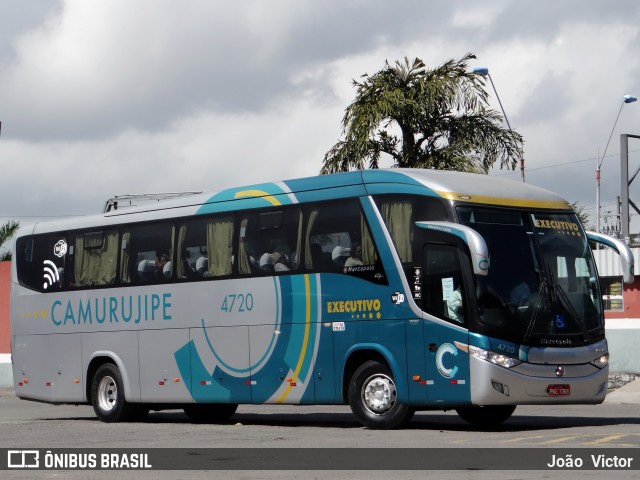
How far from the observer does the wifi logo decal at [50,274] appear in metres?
22.9

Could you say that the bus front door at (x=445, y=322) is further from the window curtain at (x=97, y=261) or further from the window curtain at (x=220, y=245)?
the window curtain at (x=97, y=261)

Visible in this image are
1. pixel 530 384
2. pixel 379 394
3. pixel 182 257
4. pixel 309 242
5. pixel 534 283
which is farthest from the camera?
pixel 182 257

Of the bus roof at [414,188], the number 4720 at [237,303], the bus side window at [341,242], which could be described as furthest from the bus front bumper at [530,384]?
the number 4720 at [237,303]

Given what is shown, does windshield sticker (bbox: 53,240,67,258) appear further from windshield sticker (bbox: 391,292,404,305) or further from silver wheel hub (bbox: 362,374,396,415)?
windshield sticker (bbox: 391,292,404,305)

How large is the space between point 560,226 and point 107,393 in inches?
339

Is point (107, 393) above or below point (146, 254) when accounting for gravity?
below

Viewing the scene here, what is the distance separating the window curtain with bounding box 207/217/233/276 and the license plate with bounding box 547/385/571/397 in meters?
5.47

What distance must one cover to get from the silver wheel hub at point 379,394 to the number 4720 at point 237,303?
8.53 ft

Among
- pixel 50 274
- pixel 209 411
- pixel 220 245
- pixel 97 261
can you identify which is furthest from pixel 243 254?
pixel 50 274

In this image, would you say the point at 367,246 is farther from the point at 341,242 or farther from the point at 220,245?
the point at 220,245

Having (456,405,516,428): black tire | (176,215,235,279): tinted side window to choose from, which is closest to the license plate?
(456,405,516,428): black tire

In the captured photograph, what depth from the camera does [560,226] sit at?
17.7 meters
